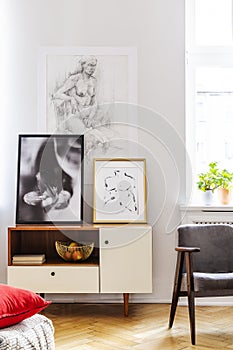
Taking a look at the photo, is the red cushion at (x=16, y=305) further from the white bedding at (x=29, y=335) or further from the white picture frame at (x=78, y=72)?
the white picture frame at (x=78, y=72)

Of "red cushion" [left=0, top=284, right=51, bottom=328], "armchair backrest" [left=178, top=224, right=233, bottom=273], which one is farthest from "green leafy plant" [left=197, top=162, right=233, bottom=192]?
"red cushion" [left=0, top=284, right=51, bottom=328]

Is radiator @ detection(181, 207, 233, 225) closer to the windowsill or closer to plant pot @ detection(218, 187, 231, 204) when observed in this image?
the windowsill

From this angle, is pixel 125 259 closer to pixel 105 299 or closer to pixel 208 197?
pixel 105 299

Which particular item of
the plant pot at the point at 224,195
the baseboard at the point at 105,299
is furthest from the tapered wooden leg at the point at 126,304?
the plant pot at the point at 224,195

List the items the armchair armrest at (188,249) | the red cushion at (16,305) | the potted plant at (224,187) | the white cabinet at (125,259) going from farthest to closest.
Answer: the potted plant at (224,187) → the white cabinet at (125,259) → the armchair armrest at (188,249) → the red cushion at (16,305)

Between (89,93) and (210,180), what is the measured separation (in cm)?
117

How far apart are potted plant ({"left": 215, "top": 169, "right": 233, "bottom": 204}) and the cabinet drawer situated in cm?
120

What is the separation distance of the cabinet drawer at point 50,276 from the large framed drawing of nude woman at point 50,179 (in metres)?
0.40

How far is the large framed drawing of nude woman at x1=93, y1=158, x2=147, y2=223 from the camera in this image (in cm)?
455

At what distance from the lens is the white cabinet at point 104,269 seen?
4.28 metres

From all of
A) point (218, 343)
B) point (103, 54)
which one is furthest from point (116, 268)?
point (103, 54)

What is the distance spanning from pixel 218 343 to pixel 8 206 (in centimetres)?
197

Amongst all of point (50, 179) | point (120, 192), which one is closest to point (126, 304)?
point (120, 192)

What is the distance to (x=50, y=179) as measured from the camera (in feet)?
15.0
